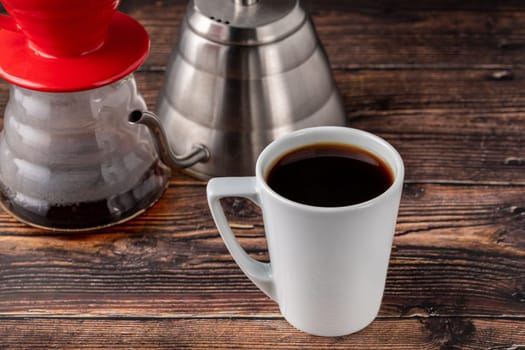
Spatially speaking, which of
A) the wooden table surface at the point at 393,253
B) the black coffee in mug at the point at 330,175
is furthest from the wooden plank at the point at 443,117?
→ the black coffee in mug at the point at 330,175

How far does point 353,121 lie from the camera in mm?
917

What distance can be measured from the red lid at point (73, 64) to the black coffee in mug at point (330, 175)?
0.17m

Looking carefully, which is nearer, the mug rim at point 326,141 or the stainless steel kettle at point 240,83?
the mug rim at point 326,141

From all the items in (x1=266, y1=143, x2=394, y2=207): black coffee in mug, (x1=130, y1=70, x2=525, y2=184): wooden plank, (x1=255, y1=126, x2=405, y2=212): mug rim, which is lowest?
(x1=130, y1=70, x2=525, y2=184): wooden plank

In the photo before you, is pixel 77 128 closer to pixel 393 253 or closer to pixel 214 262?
pixel 214 262

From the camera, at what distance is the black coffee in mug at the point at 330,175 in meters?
0.61

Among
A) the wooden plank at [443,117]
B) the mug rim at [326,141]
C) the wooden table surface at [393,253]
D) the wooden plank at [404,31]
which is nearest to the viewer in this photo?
the mug rim at [326,141]

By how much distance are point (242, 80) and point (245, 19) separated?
5 centimetres

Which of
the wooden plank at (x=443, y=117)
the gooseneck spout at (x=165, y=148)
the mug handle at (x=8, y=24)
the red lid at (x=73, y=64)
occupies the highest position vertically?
the mug handle at (x=8, y=24)

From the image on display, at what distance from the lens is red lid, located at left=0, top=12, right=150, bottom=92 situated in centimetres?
69

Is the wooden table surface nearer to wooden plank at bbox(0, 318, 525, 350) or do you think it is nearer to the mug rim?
wooden plank at bbox(0, 318, 525, 350)

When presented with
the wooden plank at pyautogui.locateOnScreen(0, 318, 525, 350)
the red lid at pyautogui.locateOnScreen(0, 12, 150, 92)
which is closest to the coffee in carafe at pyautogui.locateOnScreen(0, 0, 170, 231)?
the red lid at pyautogui.locateOnScreen(0, 12, 150, 92)

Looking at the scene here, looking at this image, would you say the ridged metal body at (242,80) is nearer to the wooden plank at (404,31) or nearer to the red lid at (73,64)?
the red lid at (73,64)

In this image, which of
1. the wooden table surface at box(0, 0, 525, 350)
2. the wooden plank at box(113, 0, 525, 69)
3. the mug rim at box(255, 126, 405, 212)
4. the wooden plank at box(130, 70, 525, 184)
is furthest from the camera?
the wooden plank at box(113, 0, 525, 69)
